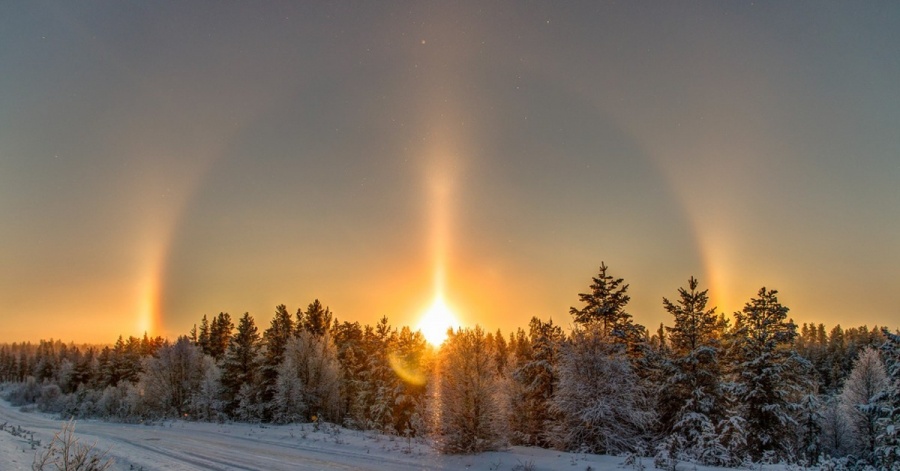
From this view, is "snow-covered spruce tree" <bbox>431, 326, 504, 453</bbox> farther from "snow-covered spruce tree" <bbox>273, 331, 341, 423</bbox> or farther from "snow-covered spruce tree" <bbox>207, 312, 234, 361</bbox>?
"snow-covered spruce tree" <bbox>207, 312, 234, 361</bbox>

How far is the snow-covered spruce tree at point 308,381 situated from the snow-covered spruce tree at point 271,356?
111cm

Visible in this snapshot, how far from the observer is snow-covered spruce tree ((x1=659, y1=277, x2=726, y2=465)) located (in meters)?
29.2

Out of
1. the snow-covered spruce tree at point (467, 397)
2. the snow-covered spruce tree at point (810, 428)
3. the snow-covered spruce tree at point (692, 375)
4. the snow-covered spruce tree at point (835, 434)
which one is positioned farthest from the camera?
the snow-covered spruce tree at point (835, 434)

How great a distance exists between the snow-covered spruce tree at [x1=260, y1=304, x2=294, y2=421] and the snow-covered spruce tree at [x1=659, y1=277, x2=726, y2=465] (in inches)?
1477

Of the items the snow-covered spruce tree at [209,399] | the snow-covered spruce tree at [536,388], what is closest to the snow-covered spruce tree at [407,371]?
the snow-covered spruce tree at [536,388]

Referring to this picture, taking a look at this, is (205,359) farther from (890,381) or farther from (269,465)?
(890,381)

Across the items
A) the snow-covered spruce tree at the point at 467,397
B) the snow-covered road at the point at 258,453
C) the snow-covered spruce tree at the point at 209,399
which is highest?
the snow-covered spruce tree at the point at 467,397

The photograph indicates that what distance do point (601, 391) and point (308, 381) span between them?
116ft

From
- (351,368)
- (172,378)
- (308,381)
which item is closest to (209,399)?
(308,381)

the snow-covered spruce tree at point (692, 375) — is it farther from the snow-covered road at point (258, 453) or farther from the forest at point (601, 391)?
the snow-covered road at point (258, 453)

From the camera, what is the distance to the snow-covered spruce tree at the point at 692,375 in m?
29.2

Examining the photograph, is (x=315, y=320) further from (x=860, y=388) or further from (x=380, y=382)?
(x=860, y=388)

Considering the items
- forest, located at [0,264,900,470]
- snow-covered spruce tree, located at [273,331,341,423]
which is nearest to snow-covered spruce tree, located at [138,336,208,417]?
forest, located at [0,264,900,470]

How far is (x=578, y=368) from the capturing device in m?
27.0
